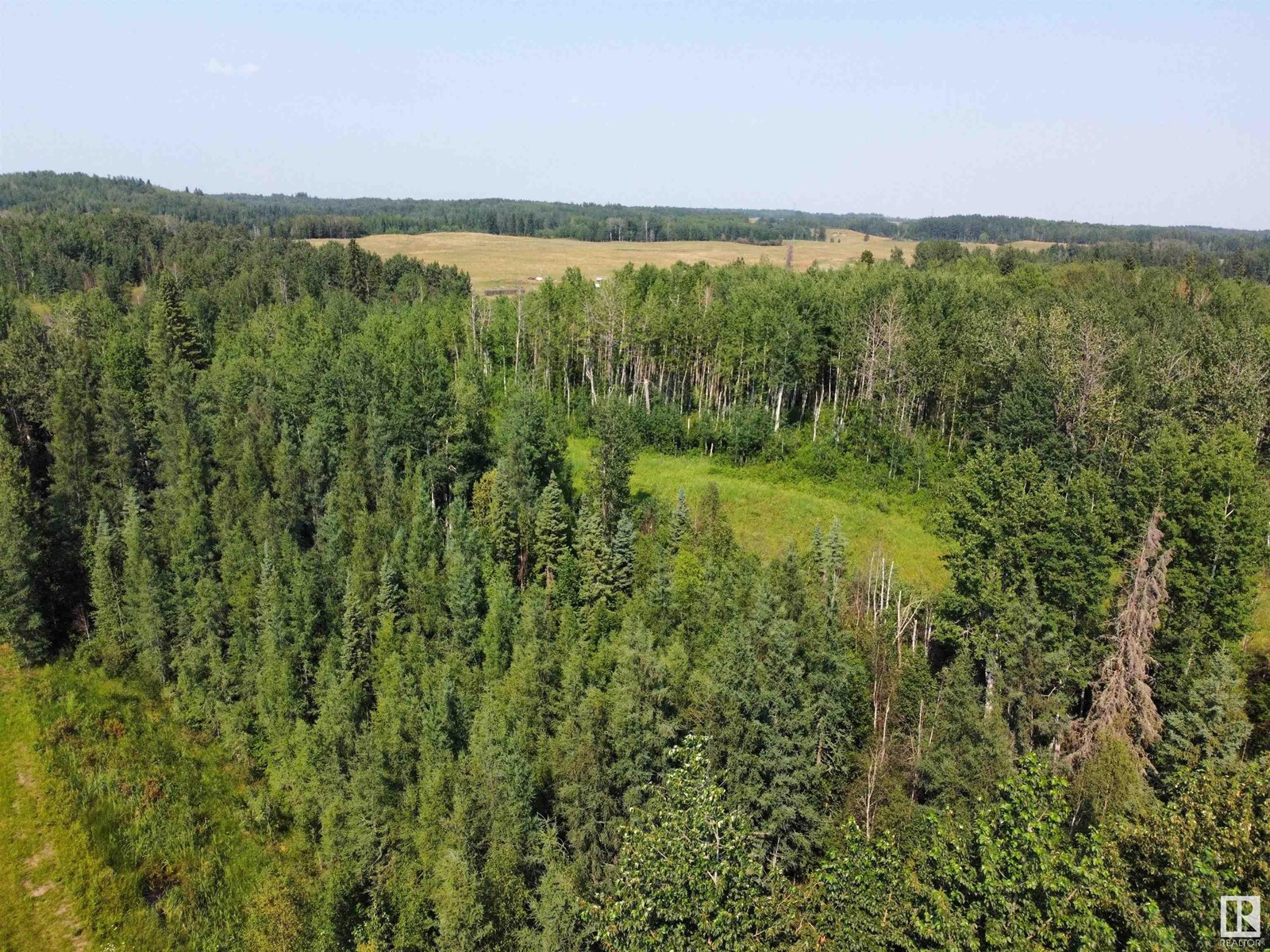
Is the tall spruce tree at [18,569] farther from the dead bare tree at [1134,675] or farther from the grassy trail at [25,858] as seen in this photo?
the dead bare tree at [1134,675]

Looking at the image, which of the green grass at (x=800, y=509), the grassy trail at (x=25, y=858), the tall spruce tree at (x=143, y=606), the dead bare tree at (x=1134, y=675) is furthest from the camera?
the green grass at (x=800, y=509)

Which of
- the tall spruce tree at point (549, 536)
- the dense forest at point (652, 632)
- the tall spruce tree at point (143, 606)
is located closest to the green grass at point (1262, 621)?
the dense forest at point (652, 632)

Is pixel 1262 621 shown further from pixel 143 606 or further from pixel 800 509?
pixel 143 606

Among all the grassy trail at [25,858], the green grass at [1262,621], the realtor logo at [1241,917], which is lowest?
the grassy trail at [25,858]

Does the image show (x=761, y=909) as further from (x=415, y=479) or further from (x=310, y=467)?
(x=310, y=467)

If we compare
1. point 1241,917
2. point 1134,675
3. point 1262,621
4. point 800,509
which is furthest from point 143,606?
point 1262,621
